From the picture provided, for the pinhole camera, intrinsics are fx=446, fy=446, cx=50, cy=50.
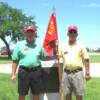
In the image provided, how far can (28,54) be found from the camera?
27.7ft

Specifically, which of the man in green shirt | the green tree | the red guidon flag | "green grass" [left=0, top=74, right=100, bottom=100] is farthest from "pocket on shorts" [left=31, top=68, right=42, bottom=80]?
the green tree

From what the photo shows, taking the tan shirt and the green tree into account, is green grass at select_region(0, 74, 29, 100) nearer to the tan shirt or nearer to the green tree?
the tan shirt

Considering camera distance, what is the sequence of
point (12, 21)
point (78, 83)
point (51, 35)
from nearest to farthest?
point (78, 83), point (51, 35), point (12, 21)

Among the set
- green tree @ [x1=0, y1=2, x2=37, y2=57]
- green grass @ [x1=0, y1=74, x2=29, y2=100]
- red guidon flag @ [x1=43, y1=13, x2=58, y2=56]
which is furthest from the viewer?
green tree @ [x1=0, y1=2, x2=37, y2=57]

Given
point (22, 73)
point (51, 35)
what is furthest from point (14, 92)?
point (22, 73)

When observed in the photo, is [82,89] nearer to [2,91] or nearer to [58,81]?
[58,81]

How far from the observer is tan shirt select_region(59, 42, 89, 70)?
854cm

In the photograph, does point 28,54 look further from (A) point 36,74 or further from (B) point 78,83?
(B) point 78,83

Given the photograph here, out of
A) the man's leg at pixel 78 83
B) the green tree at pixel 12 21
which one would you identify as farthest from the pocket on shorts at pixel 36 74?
the green tree at pixel 12 21

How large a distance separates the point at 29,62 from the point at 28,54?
16cm

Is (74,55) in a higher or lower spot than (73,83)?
higher

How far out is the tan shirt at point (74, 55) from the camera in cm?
854

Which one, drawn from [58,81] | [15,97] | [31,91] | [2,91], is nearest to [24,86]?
[31,91]

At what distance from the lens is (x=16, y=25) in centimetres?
5766
